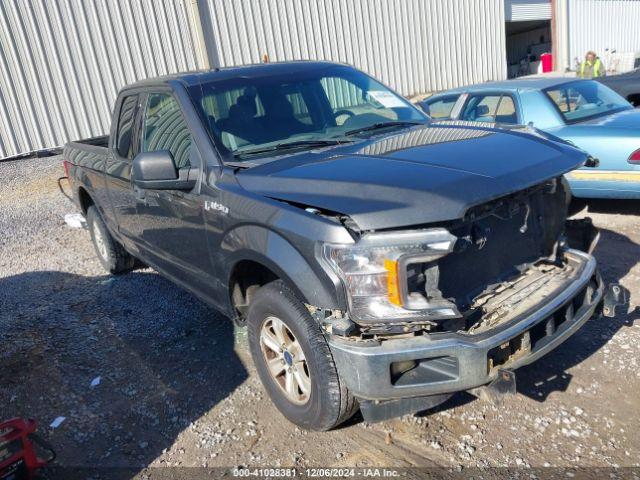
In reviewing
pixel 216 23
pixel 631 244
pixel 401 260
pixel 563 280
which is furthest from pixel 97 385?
pixel 216 23

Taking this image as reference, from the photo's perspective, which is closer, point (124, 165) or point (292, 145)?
point (292, 145)

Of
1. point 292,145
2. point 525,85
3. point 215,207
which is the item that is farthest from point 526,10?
point 215,207

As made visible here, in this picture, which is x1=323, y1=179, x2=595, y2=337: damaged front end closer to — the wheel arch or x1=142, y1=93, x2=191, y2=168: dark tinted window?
the wheel arch

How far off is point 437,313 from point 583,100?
16.8 ft

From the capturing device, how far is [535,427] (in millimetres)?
2908

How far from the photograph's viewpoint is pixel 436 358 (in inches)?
98.0

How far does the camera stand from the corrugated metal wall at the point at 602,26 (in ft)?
78.3

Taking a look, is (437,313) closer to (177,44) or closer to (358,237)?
(358,237)

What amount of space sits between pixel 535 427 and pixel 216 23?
1242 cm

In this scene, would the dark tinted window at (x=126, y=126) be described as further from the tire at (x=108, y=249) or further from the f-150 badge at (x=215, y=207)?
the f-150 badge at (x=215, y=207)

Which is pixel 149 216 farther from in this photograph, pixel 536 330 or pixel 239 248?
pixel 536 330

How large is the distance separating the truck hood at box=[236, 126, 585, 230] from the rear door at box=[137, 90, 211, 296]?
2.02ft

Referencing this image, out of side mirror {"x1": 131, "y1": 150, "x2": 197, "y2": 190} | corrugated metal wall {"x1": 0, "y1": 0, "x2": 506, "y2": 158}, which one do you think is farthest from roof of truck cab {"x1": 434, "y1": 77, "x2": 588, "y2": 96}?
corrugated metal wall {"x1": 0, "y1": 0, "x2": 506, "y2": 158}

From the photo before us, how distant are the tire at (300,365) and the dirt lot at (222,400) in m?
0.17
